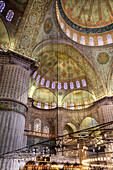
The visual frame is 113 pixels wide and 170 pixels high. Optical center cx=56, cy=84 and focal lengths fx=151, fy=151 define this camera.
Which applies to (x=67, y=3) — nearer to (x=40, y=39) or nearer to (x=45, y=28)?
(x=45, y=28)

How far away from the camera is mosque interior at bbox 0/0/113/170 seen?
8.90 m

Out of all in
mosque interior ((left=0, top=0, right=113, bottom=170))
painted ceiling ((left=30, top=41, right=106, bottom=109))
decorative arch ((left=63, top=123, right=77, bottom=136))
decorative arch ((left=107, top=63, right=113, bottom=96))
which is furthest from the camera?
decorative arch ((left=63, top=123, right=77, bottom=136))

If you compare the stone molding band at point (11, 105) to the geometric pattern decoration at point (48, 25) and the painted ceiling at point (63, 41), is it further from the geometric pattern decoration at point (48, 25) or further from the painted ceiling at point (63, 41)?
the geometric pattern decoration at point (48, 25)

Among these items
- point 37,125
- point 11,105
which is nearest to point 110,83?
point 37,125

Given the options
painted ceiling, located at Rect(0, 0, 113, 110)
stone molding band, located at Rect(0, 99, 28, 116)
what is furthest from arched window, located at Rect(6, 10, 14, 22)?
stone molding band, located at Rect(0, 99, 28, 116)

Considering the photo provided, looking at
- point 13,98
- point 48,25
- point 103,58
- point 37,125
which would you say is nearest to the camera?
point 13,98

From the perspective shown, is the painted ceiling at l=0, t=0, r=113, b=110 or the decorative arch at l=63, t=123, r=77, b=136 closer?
the painted ceiling at l=0, t=0, r=113, b=110

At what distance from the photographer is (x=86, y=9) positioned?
16.4m

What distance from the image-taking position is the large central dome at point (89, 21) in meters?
15.8

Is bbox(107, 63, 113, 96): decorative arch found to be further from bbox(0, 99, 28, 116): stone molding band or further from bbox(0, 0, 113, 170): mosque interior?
bbox(0, 99, 28, 116): stone molding band

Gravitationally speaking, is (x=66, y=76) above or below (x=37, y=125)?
above

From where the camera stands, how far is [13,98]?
31.3ft

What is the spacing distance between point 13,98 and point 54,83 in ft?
35.1

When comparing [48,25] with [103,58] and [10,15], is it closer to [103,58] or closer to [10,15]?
[10,15]
